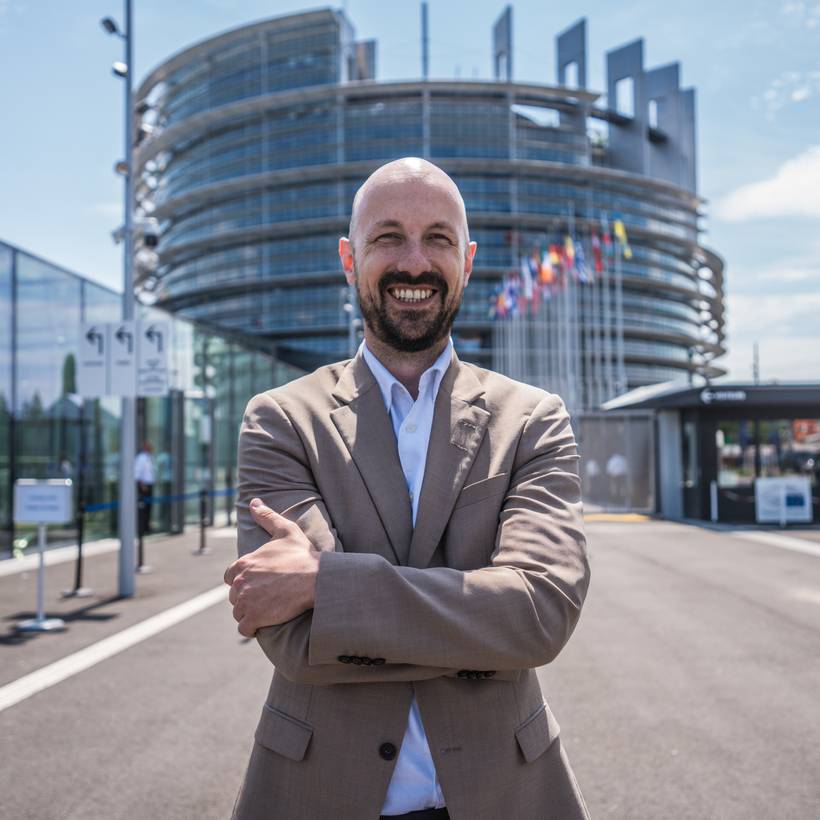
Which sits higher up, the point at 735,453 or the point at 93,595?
the point at 735,453

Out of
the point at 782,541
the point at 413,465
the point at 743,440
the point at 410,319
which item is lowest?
the point at 782,541

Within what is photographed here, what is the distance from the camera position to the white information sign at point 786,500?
1869cm

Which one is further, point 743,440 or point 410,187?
point 743,440

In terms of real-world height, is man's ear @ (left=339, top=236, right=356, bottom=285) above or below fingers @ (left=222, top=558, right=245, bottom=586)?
above

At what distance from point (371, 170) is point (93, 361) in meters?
62.3

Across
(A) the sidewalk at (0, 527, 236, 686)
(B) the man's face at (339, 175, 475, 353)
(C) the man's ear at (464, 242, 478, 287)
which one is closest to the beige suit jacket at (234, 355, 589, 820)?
(B) the man's face at (339, 175, 475, 353)

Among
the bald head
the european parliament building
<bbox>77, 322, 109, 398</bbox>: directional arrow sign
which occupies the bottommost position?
the bald head

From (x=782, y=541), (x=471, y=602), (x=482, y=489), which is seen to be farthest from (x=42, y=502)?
(x=782, y=541)

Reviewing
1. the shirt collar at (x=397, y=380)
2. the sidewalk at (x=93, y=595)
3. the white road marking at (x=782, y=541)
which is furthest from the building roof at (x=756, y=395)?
the shirt collar at (x=397, y=380)

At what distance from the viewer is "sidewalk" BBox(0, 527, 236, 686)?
273 inches

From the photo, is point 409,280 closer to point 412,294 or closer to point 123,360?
point 412,294

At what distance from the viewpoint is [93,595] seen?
31.2 feet

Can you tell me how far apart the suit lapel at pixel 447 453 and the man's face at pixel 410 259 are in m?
0.13

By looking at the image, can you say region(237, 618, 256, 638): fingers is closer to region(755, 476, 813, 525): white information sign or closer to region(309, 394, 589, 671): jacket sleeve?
region(309, 394, 589, 671): jacket sleeve
